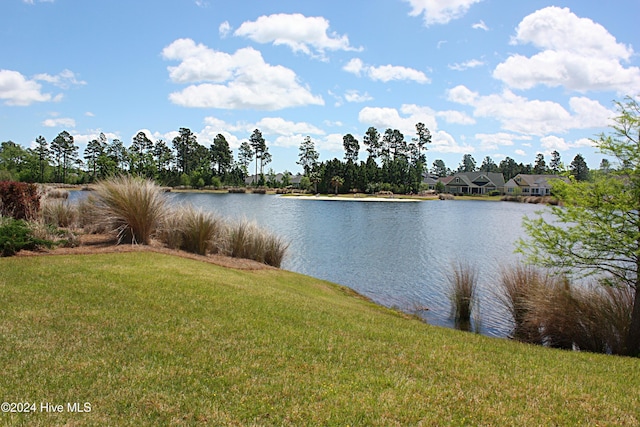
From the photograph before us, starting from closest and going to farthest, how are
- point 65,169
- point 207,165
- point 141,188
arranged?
point 141,188 < point 65,169 < point 207,165

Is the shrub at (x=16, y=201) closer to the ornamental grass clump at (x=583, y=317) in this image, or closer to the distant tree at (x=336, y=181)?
the ornamental grass clump at (x=583, y=317)

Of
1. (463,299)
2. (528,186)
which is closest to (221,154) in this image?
(528,186)

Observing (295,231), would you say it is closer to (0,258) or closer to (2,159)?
(0,258)

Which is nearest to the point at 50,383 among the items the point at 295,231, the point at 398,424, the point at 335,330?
the point at 398,424

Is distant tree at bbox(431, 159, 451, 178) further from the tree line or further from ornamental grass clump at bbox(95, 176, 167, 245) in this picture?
ornamental grass clump at bbox(95, 176, 167, 245)

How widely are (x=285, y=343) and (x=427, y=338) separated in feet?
8.55

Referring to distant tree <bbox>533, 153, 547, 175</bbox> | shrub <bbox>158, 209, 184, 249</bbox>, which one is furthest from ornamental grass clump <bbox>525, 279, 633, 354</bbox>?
distant tree <bbox>533, 153, 547, 175</bbox>

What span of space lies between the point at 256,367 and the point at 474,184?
110m

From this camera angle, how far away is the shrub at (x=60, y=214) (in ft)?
53.5

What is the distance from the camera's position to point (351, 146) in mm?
108250

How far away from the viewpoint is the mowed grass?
165 inches

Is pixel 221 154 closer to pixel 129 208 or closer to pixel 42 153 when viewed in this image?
pixel 42 153

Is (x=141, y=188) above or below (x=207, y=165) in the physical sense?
below

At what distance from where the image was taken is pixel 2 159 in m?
81.3
